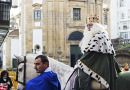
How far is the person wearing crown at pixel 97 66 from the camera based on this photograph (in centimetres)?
493

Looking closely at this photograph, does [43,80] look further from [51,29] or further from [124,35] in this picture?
[124,35]

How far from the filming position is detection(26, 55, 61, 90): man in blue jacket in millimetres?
5736

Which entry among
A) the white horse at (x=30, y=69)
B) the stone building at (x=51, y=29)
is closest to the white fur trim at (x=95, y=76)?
the white horse at (x=30, y=69)

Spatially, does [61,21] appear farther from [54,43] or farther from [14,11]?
[14,11]

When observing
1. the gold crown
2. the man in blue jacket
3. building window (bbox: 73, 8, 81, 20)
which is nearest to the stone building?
building window (bbox: 73, 8, 81, 20)

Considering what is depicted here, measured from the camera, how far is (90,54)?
5.00 m

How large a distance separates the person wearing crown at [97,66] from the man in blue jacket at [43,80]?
2.53ft

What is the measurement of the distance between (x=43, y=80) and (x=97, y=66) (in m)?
1.01

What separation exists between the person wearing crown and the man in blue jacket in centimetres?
77

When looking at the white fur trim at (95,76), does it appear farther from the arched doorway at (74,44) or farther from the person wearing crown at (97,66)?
the arched doorway at (74,44)

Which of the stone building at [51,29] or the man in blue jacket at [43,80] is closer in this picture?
→ the man in blue jacket at [43,80]

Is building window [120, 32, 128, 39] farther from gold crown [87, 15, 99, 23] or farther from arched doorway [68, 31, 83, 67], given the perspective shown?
gold crown [87, 15, 99, 23]

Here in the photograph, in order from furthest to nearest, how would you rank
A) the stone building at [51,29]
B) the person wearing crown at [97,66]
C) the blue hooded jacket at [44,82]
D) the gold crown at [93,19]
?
the stone building at [51,29], the blue hooded jacket at [44,82], the gold crown at [93,19], the person wearing crown at [97,66]

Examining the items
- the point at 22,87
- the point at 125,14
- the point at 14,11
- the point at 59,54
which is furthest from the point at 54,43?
the point at 22,87
